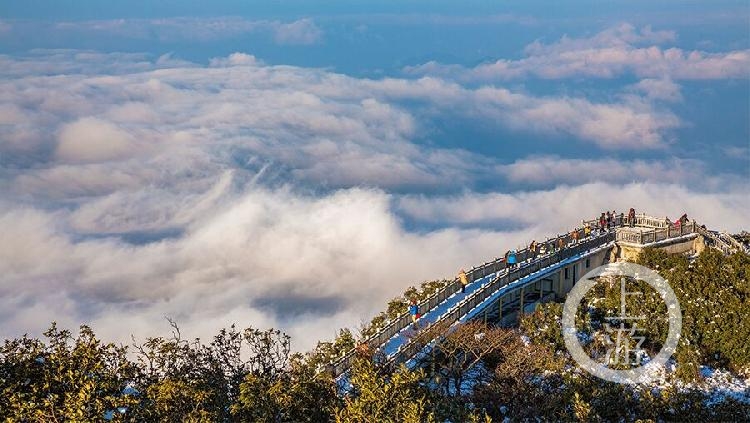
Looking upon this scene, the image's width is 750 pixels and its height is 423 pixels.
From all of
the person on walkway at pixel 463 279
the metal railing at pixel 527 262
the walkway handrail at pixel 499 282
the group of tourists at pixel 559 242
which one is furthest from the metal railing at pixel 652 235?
the person on walkway at pixel 463 279

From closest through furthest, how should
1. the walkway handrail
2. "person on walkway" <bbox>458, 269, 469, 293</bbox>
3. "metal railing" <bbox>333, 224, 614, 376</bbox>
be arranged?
"metal railing" <bbox>333, 224, 614, 376</bbox>, the walkway handrail, "person on walkway" <bbox>458, 269, 469, 293</bbox>

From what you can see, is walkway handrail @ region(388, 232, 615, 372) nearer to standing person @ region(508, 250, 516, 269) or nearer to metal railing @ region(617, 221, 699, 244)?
standing person @ region(508, 250, 516, 269)

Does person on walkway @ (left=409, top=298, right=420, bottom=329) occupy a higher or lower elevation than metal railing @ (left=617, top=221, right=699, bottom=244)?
lower

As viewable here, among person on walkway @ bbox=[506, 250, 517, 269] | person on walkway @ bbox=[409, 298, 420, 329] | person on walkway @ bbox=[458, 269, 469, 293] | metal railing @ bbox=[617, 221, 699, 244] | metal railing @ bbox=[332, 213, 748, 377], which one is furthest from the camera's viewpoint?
metal railing @ bbox=[617, 221, 699, 244]

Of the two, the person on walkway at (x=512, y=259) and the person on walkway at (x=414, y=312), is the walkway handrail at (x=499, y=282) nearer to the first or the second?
the person on walkway at (x=512, y=259)

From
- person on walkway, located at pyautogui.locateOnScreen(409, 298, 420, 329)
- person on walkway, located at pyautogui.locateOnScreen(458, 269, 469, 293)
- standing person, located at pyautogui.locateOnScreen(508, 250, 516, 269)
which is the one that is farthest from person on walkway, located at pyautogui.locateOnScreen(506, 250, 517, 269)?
person on walkway, located at pyautogui.locateOnScreen(409, 298, 420, 329)

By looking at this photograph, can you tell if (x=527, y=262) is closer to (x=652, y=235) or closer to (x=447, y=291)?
(x=447, y=291)

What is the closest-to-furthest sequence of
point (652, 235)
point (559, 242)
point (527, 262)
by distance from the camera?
point (527, 262) → point (559, 242) → point (652, 235)

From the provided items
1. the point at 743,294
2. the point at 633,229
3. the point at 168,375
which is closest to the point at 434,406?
the point at 168,375

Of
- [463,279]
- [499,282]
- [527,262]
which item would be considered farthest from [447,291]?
[527,262]

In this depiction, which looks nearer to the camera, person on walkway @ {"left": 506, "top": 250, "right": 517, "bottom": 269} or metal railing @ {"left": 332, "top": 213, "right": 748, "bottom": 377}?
metal railing @ {"left": 332, "top": 213, "right": 748, "bottom": 377}

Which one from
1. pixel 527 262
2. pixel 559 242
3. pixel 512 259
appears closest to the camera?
pixel 512 259

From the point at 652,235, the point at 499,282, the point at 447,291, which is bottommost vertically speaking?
the point at 447,291

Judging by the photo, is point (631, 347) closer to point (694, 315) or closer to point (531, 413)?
point (694, 315)
